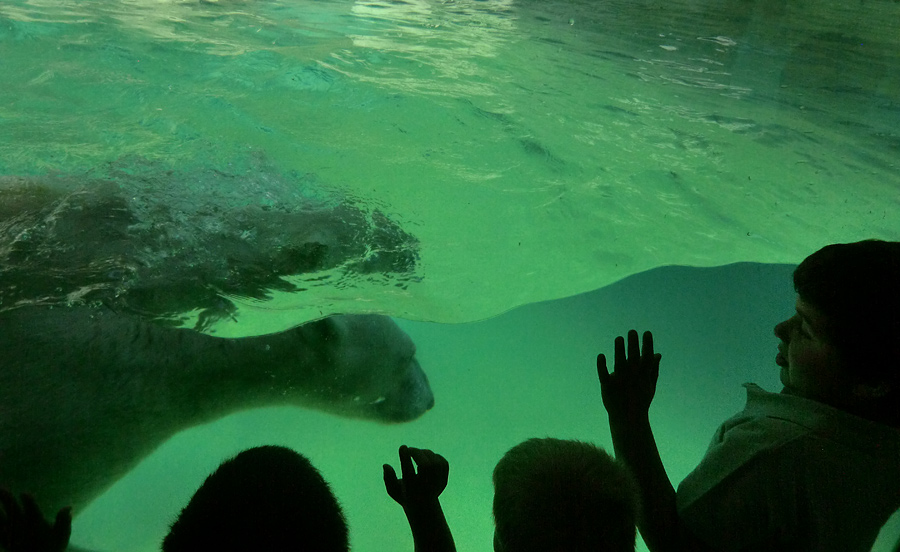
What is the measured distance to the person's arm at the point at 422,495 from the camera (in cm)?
132

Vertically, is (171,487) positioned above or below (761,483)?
below

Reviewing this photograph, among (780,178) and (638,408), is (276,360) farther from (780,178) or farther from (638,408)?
(780,178)

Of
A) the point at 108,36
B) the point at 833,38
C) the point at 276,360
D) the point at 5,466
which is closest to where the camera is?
the point at 5,466

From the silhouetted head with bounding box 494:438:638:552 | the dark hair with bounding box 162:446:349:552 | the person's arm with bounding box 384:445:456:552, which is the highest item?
the silhouetted head with bounding box 494:438:638:552

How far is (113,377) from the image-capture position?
1981 millimetres

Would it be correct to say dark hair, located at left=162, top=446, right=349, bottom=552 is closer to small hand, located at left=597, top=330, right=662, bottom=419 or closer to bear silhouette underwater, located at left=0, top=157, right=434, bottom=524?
small hand, located at left=597, top=330, right=662, bottom=419

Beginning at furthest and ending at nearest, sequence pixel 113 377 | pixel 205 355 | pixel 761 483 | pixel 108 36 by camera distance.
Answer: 1. pixel 108 36
2. pixel 205 355
3. pixel 113 377
4. pixel 761 483

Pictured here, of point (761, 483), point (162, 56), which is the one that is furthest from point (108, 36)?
point (761, 483)

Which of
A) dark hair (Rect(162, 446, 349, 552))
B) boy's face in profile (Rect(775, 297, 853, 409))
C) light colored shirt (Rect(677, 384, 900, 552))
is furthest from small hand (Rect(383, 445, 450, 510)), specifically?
boy's face in profile (Rect(775, 297, 853, 409))

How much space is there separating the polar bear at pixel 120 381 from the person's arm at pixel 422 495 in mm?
1281

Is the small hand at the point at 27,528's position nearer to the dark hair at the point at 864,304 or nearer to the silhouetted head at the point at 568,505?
the silhouetted head at the point at 568,505

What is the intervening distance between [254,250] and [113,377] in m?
0.75

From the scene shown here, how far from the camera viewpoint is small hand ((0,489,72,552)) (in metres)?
1.28

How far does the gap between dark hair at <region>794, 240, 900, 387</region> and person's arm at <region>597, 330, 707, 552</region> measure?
1.57ft
